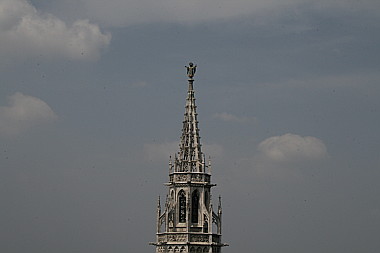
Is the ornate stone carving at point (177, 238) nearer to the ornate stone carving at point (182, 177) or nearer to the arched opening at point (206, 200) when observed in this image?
the arched opening at point (206, 200)

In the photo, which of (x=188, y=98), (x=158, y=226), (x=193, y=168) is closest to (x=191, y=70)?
(x=188, y=98)

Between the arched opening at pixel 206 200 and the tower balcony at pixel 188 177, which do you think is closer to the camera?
the tower balcony at pixel 188 177

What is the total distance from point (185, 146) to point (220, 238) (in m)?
14.4

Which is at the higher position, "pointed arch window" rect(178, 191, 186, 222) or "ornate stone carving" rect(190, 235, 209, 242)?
"pointed arch window" rect(178, 191, 186, 222)

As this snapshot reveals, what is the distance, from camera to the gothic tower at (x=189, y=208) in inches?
5364

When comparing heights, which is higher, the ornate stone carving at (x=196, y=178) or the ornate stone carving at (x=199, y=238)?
the ornate stone carving at (x=196, y=178)

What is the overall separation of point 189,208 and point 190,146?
9205mm

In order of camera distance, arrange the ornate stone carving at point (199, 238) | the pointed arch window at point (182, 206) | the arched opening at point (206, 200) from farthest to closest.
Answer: the arched opening at point (206, 200), the pointed arch window at point (182, 206), the ornate stone carving at point (199, 238)

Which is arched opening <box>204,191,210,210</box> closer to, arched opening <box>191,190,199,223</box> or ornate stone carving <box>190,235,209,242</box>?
arched opening <box>191,190,199,223</box>

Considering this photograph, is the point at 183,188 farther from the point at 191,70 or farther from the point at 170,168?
the point at 191,70

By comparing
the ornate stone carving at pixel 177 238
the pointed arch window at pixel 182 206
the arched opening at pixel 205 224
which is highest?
the pointed arch window at pixel 182 206

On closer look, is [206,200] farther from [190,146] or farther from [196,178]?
[190,146]

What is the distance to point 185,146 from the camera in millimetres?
139375

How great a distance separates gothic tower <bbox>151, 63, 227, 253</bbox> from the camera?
13625 centimetres
